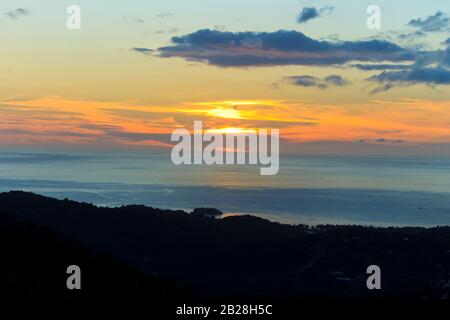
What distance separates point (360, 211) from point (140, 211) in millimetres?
56487

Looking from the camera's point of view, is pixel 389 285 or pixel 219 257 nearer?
pixel 389 285

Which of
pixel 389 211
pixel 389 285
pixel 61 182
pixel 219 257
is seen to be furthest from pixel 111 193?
pixel 389 285

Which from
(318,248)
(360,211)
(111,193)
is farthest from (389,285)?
(111,193)

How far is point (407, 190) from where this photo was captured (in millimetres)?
147625

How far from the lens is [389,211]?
370ft

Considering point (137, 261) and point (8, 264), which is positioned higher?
point (8, 264)

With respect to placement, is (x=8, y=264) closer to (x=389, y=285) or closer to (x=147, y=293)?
(x=147, y=293)

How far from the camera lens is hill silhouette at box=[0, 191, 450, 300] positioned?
1745 inches

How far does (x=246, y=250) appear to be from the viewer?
53406mm

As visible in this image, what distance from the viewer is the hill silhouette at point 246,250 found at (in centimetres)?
4431

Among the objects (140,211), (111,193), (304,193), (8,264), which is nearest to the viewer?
(8,264)

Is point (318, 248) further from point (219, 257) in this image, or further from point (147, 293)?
point (147, 293)

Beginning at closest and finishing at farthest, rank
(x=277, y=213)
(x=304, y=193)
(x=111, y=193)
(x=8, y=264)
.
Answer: (x=8, y=264) < (x=277, y=213) < (x=111, y=193) < (x=304, y=193)

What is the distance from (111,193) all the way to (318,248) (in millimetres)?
76430
